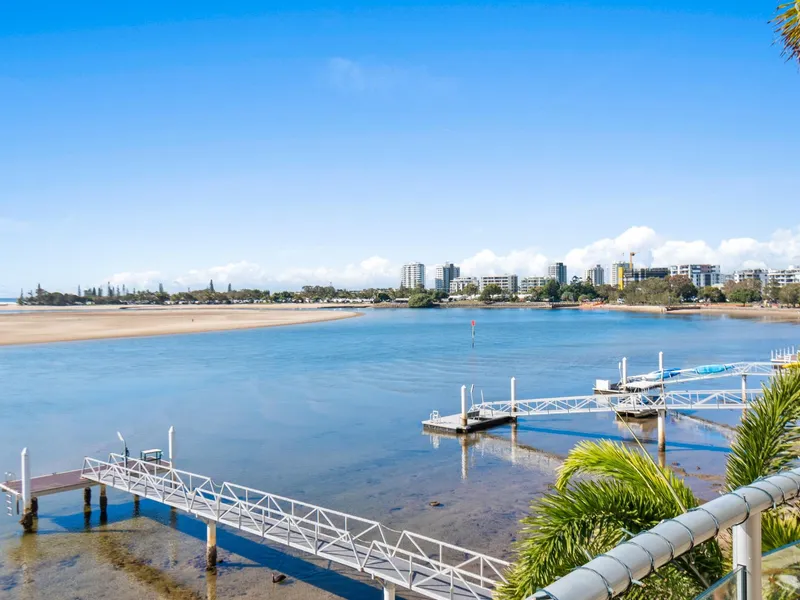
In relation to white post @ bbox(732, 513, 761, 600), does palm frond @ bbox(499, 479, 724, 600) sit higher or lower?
lower

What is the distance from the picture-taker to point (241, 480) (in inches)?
1155

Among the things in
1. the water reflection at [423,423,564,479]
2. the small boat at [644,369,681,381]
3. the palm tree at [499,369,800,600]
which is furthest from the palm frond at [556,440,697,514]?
the small boat at [644,369,681,381]

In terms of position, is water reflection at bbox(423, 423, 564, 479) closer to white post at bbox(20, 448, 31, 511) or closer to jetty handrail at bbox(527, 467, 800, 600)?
white post at bbox(20, 448, 31, 511)

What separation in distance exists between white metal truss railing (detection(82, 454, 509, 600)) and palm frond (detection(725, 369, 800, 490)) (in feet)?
18.4

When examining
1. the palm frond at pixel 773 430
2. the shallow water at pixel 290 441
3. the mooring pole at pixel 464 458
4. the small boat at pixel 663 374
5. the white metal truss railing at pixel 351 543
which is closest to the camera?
the palm frond at pixel 773 430

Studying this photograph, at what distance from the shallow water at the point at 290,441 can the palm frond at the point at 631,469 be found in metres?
13.7

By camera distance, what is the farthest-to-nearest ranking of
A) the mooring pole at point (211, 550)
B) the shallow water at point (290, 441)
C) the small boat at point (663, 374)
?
the small boat at point (663, 374), the shallow water at point (290, 441), the mooring pole at point (211, 550)

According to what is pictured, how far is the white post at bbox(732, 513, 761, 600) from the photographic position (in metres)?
3.77

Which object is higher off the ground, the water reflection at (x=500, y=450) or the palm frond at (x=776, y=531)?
the palm frond at (x=776, y=531)

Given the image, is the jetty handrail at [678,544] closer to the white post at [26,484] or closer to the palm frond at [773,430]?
the palm frond at [773,430]

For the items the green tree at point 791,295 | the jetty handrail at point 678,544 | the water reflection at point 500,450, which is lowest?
the water reflection at point 500,450

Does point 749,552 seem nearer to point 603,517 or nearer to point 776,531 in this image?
point 603,517

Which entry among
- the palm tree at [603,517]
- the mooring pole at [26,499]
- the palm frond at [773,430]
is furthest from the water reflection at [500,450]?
the palm tree at [603,517]

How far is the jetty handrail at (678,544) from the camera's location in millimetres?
2910
